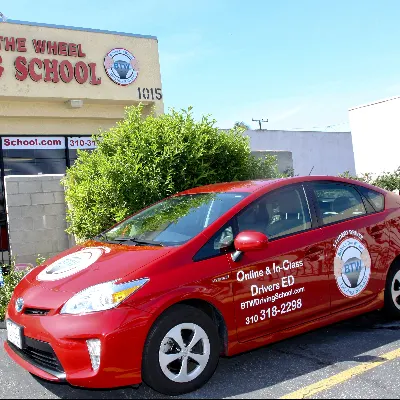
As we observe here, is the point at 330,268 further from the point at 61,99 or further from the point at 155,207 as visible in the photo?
the point at 61,99

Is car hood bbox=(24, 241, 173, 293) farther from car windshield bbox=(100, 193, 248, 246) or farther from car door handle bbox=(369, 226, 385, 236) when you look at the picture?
car door handle bbox=(369, 226, 385, 236)

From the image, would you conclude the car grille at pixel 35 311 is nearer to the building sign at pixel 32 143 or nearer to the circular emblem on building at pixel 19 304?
the circular emblem on building at pixel 19 304

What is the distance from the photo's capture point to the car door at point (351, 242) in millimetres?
4422

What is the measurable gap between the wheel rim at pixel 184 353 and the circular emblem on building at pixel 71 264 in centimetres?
85

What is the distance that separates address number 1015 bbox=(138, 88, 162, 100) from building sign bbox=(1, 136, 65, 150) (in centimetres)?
238

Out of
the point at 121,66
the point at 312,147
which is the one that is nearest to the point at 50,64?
the point at 121,66

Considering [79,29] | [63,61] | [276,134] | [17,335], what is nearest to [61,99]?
[63,61]

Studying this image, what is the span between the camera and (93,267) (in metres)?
3.75

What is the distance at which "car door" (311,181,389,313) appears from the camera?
Result: 174 inches

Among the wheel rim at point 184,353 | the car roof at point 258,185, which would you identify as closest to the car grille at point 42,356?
the wheel rim at point 184,353

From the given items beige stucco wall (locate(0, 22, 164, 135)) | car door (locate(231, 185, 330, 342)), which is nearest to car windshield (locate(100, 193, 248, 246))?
car door (locate(231, 185, 330, 342))

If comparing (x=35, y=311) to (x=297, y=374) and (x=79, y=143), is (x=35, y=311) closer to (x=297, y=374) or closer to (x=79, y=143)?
(x=297, y=374)

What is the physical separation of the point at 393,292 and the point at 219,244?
204 cm

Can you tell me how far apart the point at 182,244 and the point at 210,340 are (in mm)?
715
